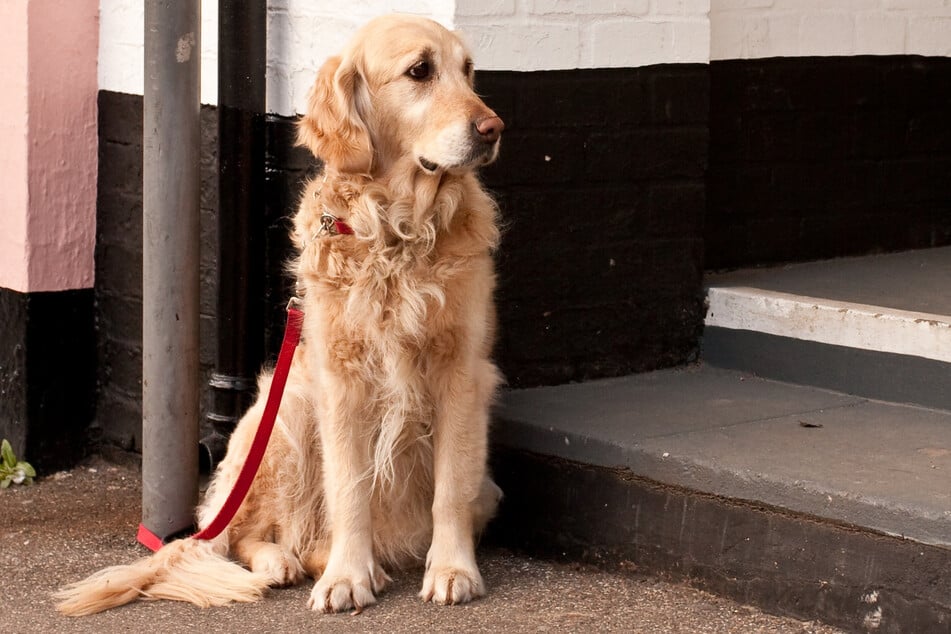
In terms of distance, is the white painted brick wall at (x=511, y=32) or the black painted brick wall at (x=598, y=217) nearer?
the white painted brick wall at (x=511, y=32)

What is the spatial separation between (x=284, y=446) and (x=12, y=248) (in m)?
1.74

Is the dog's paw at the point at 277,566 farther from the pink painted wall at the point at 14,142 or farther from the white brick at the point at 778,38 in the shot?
the white brick at the point at 778,38

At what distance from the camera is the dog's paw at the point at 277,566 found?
3.77 metres

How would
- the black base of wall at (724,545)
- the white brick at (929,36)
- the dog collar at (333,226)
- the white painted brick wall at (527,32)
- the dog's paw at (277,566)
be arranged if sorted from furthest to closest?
the white brick at (929,36) < the white painted brick wall at (527,32) < the dog's paw at (277,566) < the dog collar at (333,226) < the black base of wall at (724,545)

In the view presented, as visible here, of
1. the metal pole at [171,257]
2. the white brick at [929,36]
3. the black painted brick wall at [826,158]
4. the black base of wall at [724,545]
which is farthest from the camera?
the white brick at [929,36]

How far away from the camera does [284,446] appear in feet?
12.9

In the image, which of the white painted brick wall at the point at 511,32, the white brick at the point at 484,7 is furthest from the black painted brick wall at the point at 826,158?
the white brick at the point at 484,7

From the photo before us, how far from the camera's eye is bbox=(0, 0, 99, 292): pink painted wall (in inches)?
195

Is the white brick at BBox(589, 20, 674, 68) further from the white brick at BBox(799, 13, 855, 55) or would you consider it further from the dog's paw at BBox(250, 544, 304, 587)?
the dog's paw at BBox(250, 544, 304, 587)

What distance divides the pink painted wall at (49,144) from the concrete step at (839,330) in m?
2.38

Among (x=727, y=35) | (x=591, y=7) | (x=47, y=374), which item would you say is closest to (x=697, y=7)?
(x=591, y=7)

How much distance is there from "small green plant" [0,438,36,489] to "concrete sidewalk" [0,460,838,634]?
2.77 ft

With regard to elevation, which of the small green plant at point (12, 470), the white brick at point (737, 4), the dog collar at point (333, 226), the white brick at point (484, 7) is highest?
the white brick at point (737, 4)

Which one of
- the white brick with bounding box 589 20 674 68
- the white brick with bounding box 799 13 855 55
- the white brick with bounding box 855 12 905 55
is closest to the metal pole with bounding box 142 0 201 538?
the white brick with bounding box 589 20 674 68
